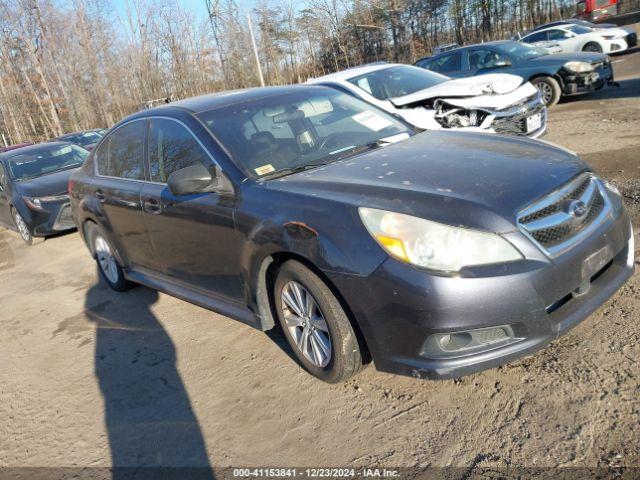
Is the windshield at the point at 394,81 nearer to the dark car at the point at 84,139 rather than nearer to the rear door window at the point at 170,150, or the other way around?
the rear door window at the point at 170,150

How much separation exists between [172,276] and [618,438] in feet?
10.4

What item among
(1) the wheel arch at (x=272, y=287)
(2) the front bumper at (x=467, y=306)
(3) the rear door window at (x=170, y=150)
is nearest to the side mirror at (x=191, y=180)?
(3) the rear door window at (x=170, y=150)

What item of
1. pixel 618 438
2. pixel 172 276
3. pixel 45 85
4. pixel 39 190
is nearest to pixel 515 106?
pixel 172 276

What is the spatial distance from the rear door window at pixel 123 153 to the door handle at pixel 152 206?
0.88 ft

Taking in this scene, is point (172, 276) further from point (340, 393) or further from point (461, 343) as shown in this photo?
point (461, 343)

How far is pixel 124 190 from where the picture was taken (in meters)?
4.54

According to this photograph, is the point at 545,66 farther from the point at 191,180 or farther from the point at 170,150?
the point at 191,180

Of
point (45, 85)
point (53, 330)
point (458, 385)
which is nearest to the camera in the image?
point (458, 385)

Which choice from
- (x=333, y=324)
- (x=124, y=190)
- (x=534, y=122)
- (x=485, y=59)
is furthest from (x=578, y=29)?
(x=333, y=324)

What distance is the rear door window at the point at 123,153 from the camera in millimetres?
4469

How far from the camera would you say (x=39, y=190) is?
8.81 metres

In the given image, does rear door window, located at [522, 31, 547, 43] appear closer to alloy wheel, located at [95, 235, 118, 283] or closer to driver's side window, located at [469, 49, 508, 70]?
driver's side window, located at [469, 49, 508, 70]

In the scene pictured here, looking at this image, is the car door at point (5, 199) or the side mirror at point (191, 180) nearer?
the side mirror at point (191, 180)

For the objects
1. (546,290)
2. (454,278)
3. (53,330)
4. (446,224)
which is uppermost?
(446,224)
